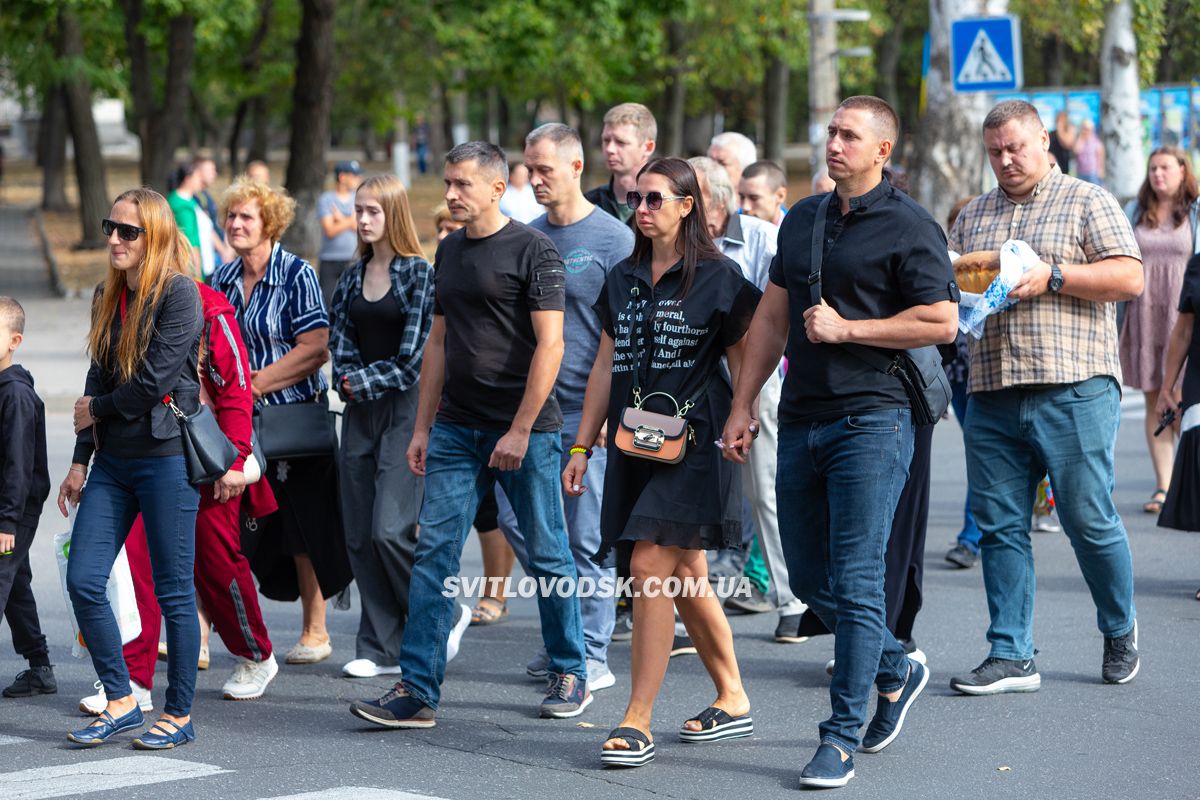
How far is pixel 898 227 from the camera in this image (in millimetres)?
4961

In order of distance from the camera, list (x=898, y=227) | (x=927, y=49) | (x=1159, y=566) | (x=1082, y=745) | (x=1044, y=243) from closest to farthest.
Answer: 1. (x=898, y=227)
2. (x=1082, y=745)
3. (x=1044, y=243)
4. (x=1159, y=566)
5. (x=927, y=49)

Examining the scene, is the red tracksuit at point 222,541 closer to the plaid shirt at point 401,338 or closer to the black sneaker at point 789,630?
the plaid shirt at point 401,338

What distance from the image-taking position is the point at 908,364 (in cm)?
505

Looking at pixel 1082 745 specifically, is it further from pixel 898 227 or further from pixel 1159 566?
pixel 1159 566

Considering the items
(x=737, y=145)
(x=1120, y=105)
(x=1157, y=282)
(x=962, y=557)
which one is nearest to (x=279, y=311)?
(x=737, y=145)

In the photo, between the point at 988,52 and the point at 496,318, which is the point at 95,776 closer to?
the point at 496,318

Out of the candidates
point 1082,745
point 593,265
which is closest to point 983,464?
point 1082,745

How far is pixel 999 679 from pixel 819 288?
1.85m

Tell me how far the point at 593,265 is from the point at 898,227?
1.67m

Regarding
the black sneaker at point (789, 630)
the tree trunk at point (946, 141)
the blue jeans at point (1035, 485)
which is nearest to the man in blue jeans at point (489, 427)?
the black sneaker at point (789, 630)

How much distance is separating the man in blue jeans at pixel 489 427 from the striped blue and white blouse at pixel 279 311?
83cm

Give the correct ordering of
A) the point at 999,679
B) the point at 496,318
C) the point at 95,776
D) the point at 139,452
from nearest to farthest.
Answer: the point at 95,776 < the point at 139,452 < the point at 496,318 < the point at 999,679

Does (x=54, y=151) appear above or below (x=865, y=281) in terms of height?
above

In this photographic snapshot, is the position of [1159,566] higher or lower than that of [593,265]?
lower
